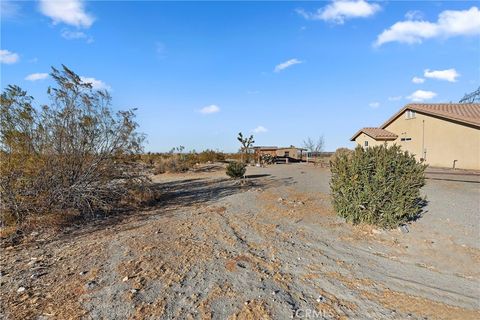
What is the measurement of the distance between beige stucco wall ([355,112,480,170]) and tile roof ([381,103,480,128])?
0.50 metres

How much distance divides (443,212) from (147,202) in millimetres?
8097

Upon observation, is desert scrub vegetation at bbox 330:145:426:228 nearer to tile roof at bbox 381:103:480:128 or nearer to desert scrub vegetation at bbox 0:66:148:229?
Answer: desert scrub vegetation at bbox 0:66:148:229

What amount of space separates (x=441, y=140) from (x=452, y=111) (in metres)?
2.19

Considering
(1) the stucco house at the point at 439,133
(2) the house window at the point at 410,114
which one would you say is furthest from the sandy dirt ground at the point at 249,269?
(2) the house window at the point at 410,114

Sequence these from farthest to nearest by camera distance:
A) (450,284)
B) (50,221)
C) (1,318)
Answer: (50,221) → (450,284) → (1,318)

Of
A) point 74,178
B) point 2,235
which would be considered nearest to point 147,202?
point 74,178

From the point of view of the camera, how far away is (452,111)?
19922 mm

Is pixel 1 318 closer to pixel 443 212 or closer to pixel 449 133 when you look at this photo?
pixel 443 212

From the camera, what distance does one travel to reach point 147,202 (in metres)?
9.24

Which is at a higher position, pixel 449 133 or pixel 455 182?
pixel 449 133

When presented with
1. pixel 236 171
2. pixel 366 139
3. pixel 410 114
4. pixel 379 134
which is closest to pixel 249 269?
pixel 236 171

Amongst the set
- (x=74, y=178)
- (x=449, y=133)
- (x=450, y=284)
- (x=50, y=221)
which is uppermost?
(x=449, y=133)

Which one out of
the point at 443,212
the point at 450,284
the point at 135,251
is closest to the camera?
the point at 450,284

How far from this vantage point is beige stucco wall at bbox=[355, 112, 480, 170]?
57.5 ft
